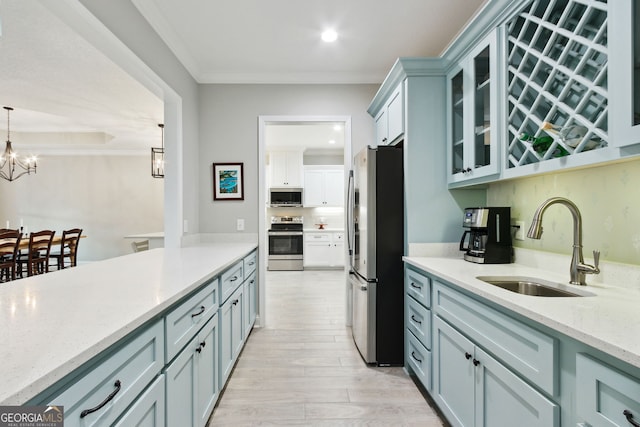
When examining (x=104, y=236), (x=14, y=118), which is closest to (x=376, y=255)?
(x=14, y=118)

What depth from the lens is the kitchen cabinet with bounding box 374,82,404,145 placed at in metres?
2.38

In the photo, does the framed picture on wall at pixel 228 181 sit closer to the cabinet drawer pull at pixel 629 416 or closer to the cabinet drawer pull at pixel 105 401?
the cabinet drawer pull at pixel 105 401

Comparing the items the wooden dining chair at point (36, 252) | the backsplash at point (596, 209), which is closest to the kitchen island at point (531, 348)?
the backsplash at point (596, 209)

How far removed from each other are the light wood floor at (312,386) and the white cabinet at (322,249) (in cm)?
301

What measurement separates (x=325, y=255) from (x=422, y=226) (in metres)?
4.23

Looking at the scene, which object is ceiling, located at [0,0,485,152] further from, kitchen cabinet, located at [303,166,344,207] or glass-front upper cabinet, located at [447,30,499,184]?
kitchen cabinet, located at [303,166,344,207]

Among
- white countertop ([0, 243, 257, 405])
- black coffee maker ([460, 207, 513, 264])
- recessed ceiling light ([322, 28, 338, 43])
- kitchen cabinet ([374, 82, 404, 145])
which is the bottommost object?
white countertop ([0, 243, 257, 405])

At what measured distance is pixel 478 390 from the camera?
4.42 feet

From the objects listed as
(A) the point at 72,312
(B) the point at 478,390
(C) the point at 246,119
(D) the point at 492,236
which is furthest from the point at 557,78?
(C) the point at 246,119

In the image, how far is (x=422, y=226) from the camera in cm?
229

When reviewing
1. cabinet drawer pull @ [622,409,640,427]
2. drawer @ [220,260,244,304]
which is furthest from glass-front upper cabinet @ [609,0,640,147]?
drawer @ [220,260,244,304]

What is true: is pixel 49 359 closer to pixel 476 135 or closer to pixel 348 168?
pixel 476 135

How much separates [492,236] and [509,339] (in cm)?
95

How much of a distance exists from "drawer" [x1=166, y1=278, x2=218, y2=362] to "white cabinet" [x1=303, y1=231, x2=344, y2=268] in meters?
4.62
